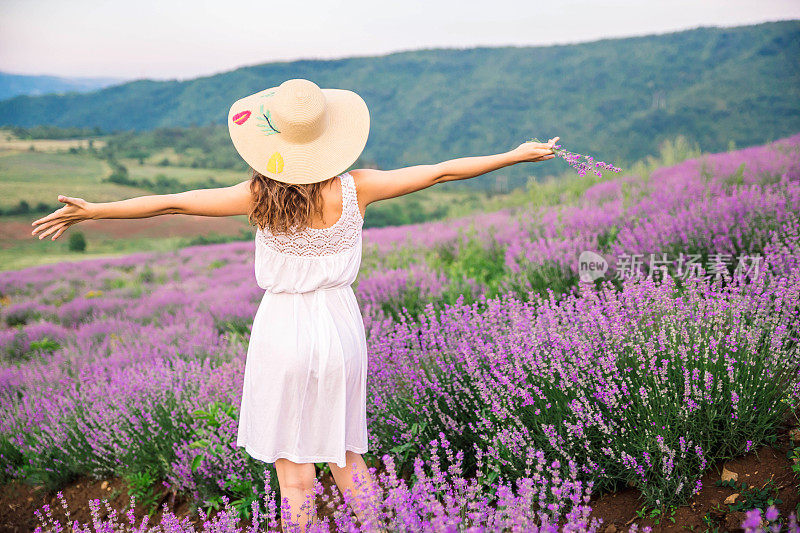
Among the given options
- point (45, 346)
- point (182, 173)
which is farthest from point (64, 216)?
point (182, 173)

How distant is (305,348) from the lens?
1.85m

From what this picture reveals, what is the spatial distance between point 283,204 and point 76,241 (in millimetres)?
6777

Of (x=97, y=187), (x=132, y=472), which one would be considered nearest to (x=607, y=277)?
(x=132, y=472)

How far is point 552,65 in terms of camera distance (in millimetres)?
20953

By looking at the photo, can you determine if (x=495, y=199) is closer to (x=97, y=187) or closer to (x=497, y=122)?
(x=97, y=187)

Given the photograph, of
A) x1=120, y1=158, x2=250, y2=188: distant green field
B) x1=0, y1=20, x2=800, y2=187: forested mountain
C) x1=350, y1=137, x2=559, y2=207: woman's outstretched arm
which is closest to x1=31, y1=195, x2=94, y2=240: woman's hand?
x1=350, y1=137, x2=559, y2=207: woman's outstretched arm

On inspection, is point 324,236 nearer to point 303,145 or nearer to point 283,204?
point 283,204

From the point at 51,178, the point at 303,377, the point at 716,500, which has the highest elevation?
the point at 51,178

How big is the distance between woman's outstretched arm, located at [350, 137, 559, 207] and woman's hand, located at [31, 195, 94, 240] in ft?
2.88

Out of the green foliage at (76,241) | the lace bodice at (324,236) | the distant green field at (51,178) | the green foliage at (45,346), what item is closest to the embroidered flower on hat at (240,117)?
the lace bodice at (324,236)

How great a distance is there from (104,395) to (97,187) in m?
5.24

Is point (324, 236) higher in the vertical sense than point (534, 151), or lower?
lower

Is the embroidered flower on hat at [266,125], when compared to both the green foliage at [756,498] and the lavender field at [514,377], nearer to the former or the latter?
the lavender field at [514,377]

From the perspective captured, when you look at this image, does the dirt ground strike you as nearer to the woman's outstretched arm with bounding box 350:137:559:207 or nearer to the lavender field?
the lavender field
